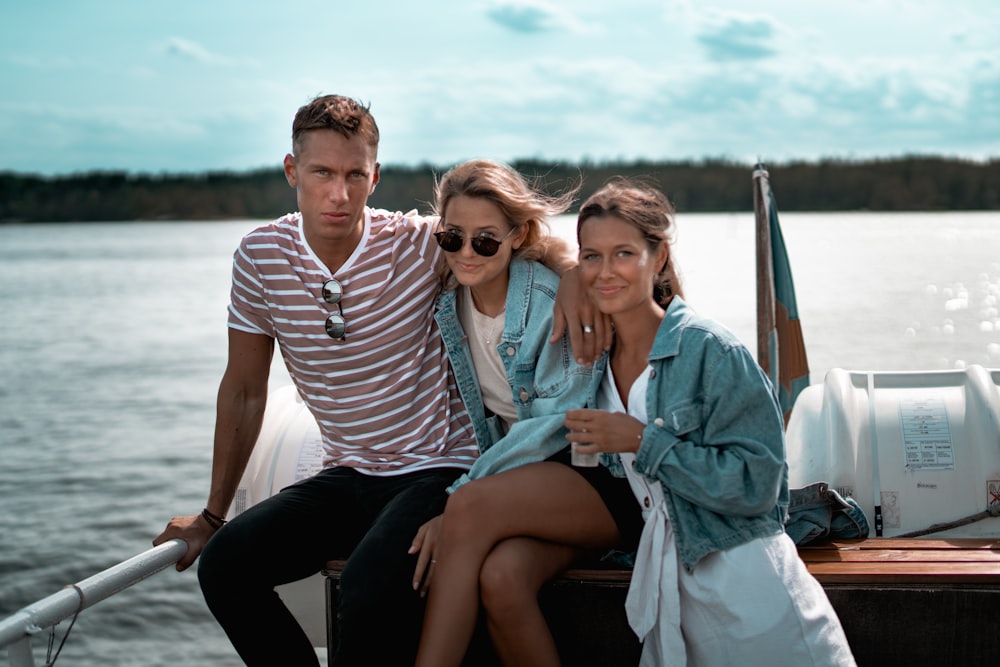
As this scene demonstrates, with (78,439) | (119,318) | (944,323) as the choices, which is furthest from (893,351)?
(119,318)

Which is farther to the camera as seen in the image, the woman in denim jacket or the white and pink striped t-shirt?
the white and pink striped t-shirt

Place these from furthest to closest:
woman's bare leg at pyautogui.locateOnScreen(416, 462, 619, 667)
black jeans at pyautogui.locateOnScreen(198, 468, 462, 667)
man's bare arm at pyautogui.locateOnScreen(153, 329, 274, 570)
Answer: man's bare arm at pyautogui.locateOnScreen(153, 329, 274, 570) < black jeans at pyautogui.locateOnScreen(198, 468, 462, 667) < woman's bare leg at pyautogui.locateOnScreen(416, 462, 619, 667)

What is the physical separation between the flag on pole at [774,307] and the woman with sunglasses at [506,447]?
8.50 feet

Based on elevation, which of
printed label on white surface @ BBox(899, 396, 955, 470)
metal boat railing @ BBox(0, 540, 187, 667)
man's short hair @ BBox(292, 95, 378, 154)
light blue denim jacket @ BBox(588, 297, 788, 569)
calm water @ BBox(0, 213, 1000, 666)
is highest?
man's short hair @ BBox(292, 95, 378, 154)

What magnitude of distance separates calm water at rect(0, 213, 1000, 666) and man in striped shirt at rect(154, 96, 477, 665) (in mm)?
5585

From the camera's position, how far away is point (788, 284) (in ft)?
19.0

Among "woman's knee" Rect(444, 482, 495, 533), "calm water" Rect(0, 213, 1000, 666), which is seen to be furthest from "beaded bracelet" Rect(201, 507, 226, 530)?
"calm water" Rect(0, 213, 1000, 666)

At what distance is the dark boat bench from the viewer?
2.96m

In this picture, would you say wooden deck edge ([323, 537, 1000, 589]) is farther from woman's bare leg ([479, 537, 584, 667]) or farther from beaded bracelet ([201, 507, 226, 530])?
beaded bracelet ([201, 507, 226, 530])

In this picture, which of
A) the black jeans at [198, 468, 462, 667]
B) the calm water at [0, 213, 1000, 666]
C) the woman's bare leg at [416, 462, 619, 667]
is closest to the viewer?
the woman's bare leg at [416, 462, 619, 667]

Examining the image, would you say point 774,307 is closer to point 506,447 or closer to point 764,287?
point 764,287

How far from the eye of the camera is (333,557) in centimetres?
325

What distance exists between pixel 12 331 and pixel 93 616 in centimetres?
2094

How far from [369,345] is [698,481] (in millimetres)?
1220
